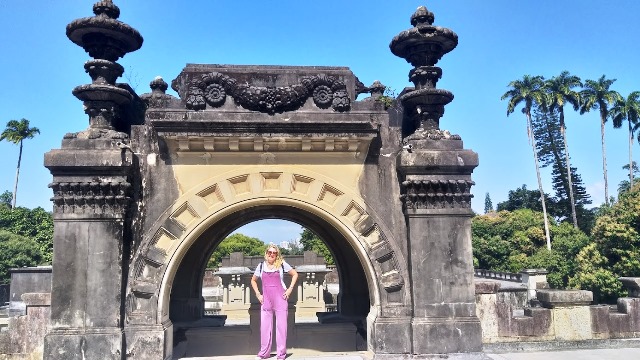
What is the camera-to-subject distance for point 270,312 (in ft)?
28.3

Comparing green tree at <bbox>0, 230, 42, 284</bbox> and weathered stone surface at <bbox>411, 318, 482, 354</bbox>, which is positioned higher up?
green tree at <bbox>0, 230, 42, 284</bbox>

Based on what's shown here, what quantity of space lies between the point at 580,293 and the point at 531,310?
0.95 meters

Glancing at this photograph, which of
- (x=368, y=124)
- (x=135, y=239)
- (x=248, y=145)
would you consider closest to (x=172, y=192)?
(x=135, y=239)

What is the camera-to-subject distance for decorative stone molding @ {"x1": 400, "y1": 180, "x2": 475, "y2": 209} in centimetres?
832

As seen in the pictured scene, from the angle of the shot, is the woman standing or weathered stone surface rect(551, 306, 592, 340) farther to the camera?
weathered stone surface rect(551, 306, 592, 340)

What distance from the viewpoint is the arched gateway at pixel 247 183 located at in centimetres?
779

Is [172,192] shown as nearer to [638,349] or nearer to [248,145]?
[248,145]

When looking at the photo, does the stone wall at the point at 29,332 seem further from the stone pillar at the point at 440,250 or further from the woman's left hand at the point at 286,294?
the stone pillar at the point at 440,250

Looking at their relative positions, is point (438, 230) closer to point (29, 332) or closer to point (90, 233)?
point (90, 233)

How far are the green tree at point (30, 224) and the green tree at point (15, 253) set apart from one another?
3.26m

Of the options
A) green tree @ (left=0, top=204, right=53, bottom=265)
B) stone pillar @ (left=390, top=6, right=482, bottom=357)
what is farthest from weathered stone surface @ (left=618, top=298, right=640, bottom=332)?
green tree @ (left=0, top=204, right=53, bottom=265)

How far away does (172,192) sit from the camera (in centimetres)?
835

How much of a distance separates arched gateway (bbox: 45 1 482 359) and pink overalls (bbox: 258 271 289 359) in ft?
4.57

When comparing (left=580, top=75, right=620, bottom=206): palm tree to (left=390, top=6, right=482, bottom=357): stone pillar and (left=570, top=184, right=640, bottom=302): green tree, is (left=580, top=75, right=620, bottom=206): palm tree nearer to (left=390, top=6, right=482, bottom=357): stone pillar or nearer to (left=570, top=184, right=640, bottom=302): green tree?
(left=570, top=184, right=640, bottom=302): green tree
